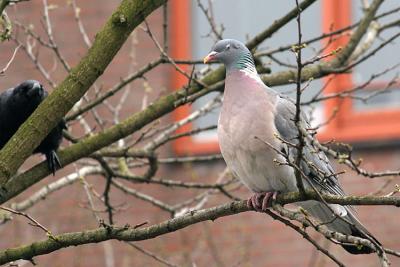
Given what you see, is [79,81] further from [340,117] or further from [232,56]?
[340,117]

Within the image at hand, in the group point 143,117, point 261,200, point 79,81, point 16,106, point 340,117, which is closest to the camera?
point 261,200

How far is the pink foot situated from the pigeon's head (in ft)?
2.08

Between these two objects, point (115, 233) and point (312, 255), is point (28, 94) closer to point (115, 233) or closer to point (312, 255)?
point (115, 233)

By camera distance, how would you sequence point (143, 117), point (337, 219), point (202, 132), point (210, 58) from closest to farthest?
point (337, 219) < point (210, 58) < point (143, 117) < point (202, 132)

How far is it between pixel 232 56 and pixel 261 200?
727 mm

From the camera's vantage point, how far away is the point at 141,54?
8547 millimetres

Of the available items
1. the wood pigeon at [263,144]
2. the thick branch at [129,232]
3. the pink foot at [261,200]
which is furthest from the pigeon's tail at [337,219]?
the thick branch at [129,232]

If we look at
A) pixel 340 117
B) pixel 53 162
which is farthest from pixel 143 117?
pixel 340 117

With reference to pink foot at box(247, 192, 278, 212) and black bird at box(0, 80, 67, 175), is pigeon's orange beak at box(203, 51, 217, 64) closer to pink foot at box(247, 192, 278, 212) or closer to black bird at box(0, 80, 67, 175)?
pink foot at box(247, 192, 278, 212)

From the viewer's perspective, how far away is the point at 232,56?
4.43 metres

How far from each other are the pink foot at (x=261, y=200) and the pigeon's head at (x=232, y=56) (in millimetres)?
633

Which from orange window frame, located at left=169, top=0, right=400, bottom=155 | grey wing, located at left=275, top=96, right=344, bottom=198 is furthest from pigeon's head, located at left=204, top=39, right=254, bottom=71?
orange window frame, located at left=169, top=0, right=400, bottom=155

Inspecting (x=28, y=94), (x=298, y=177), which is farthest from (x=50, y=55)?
(x=298, y=177)

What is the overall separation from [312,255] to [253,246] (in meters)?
0.51
